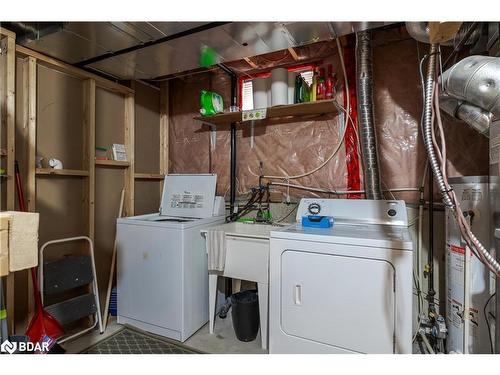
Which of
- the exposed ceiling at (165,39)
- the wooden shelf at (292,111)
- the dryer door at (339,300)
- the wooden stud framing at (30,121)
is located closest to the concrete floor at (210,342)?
the dryer door at (339,300)

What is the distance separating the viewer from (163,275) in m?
2.24

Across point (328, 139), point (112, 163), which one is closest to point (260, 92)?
point (328, 139)

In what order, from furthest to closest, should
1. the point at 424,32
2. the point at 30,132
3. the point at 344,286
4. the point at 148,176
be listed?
the point at 148,176, the point at 30,132, the point at 344,286, the point at 424,32

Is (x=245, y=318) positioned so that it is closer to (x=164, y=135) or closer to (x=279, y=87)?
(x=279, y=87)

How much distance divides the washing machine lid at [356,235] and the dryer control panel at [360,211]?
0.17 feet

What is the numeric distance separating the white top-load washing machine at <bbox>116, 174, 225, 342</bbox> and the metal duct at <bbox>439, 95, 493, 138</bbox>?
1.92m

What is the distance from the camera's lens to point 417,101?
217 centimetres

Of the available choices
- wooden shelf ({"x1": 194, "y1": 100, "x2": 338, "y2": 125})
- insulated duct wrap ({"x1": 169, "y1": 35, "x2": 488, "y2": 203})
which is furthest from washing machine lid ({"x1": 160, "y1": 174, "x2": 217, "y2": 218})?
wooden shelf ({"x1": 194, "y1": 100, "x2": 338, "y2": 125})

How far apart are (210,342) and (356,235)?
1.44 meters

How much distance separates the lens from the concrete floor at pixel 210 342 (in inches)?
82.8

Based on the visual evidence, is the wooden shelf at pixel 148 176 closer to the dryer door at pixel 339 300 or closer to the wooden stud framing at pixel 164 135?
the wooden stud framing at pixel 164 135

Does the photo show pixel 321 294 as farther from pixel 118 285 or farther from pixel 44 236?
pixel 44 236

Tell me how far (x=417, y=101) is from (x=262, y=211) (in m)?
1.56
